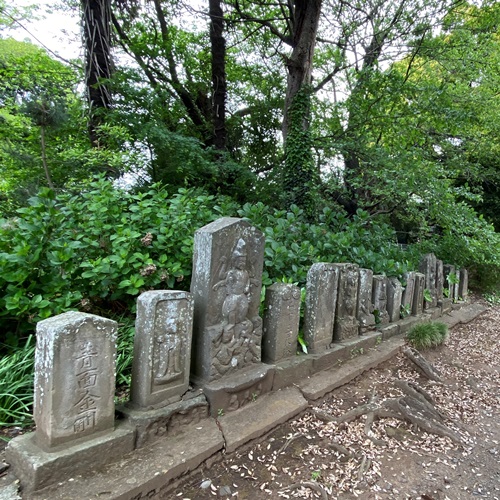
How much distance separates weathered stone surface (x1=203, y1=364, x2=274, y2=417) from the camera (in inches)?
92.7

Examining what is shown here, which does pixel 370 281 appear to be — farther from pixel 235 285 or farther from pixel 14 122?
pixel 14 122

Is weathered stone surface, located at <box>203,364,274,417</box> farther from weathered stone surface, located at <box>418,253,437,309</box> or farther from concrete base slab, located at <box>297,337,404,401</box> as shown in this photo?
weathered stone surface, located at <box>418,253,437,309</box>

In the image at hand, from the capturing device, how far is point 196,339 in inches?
97.9

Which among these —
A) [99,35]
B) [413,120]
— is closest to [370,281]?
[413,120]

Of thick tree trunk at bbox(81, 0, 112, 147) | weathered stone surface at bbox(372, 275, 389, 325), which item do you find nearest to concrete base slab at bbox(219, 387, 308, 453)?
weathered stone surface at bbox(372, 275, 389, 325)

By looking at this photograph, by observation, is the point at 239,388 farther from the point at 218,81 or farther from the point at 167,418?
the point at 218,81

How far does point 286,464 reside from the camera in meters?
2.21

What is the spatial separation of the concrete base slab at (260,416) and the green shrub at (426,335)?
96.7 inches

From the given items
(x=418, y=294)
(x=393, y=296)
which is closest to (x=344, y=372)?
(x=393, y=296)

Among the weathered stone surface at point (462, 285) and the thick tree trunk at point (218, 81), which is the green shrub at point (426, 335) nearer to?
the weathered stone surface at point (462, 285)

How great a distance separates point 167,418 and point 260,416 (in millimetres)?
743

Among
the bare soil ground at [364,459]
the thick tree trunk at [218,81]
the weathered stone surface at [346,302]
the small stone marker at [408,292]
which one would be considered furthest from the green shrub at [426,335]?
the thick tree trunk at [218,81]

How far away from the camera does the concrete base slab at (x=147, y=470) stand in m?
1.61

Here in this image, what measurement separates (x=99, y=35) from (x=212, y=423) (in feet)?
19.2
